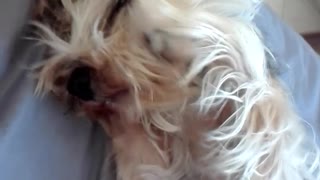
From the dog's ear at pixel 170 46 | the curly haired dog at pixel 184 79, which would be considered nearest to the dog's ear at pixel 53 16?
the curly haired dog at pixel 184 79

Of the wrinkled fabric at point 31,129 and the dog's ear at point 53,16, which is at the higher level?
the dog's ear at point 53,16

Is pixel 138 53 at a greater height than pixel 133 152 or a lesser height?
greater

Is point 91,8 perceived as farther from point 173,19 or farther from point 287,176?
point 287,176

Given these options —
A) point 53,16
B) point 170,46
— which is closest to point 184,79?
point 170,46

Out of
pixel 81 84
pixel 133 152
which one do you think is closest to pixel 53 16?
pixel 81 84

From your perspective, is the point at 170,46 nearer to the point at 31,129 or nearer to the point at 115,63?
the point at 115,63

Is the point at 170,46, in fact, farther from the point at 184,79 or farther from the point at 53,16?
the point at 53,16

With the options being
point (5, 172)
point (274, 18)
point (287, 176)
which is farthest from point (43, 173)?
point (274, 18)

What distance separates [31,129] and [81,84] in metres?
0.08

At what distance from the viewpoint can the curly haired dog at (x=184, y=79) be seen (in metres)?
0.87

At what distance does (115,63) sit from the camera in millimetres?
880

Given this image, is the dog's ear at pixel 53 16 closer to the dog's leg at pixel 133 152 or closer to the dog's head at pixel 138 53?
the dog's head at pixel 138 53

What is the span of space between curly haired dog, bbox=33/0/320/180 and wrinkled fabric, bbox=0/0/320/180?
0.07ft

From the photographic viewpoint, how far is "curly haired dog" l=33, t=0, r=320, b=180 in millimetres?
870
